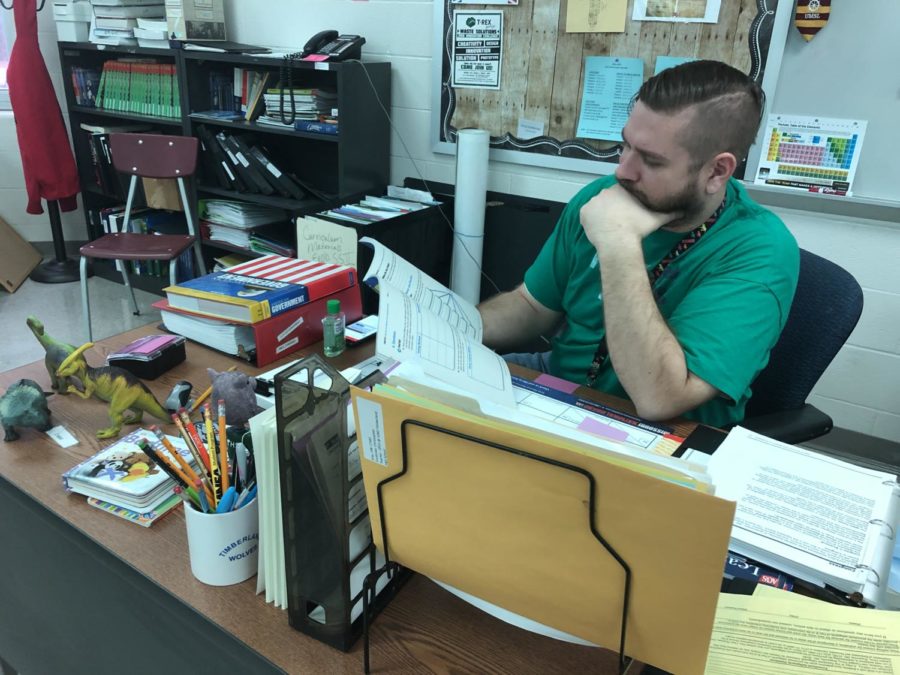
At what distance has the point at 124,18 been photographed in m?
3.31

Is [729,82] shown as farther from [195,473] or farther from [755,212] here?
[195,473]

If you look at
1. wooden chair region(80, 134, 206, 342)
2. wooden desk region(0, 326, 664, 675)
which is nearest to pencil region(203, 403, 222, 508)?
wooden desk region(0, 326, 664, 675)

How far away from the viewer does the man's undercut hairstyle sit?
128 cm

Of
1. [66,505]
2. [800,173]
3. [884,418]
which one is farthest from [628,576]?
[884,418]

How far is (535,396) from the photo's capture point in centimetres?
113

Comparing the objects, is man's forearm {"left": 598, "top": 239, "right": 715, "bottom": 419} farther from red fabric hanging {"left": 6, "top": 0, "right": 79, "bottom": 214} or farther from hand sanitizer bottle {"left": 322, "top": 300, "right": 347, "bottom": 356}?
red fabric hanging {"left": 6, "top": 0, "right": 79, "bottom": 214}

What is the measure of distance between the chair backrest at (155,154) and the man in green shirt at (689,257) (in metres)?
2.31

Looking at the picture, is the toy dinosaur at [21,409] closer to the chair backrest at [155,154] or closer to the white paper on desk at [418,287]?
the white paper on desk at [418,287]

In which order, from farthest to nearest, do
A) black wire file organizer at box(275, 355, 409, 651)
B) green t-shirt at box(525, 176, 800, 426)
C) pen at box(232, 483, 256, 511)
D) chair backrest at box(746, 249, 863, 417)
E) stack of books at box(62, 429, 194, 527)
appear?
1. chair backrest at box(746, 249, 863, 417)
2. green t-shirt at box(525, 176, 800, 426)
3. stack of books at box(62, 429, 194, 527)
4. pen at box(232, 483, 256, 511)
5. black wire file organizer at box(275, 355, 409, 651)

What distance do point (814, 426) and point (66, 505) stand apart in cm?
129

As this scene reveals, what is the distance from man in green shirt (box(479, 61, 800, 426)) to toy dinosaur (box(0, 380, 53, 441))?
0.97 meters

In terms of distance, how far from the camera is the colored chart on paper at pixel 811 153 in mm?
2053

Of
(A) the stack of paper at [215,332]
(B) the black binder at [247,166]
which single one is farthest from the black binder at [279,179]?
(A) the stack of paper at [215,332]

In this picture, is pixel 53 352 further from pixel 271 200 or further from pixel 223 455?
pixel 271 200
